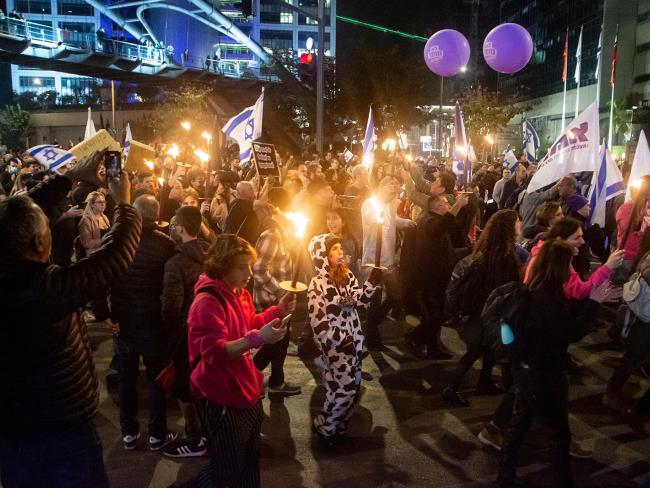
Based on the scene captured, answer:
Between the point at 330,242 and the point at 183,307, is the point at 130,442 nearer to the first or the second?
the point at 183,307

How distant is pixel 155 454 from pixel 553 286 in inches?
128

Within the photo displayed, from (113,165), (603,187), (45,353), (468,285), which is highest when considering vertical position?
(113,165)

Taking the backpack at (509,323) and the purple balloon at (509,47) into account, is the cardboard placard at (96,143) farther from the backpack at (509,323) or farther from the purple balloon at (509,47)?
the purple balloon at (509,47)

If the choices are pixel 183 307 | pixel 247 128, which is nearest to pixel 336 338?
pixel 183 307

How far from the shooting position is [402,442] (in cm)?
504

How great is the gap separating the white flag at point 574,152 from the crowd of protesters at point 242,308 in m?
0.21

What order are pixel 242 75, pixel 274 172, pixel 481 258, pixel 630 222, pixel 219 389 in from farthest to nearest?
pixel 242 75
pixel 274 172
pixel 630 222
pixel 481 258
pixel 219 389

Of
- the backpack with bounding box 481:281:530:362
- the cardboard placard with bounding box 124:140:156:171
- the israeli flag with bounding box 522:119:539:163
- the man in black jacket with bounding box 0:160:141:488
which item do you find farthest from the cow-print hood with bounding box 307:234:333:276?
the israeli flag with bounding box 522:119:539:163

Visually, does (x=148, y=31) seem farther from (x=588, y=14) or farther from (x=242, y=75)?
(x=588, y=14)

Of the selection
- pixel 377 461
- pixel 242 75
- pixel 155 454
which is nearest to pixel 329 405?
pixel 377 461

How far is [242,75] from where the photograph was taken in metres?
55.9

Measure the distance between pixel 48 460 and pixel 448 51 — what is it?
12252 millimetres

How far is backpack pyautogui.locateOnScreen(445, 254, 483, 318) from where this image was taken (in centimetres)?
574

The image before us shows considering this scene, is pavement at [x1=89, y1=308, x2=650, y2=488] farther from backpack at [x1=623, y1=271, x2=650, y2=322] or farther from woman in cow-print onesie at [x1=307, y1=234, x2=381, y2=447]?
backpack at [x1=623, y1=271, x2=650, y2=322]
